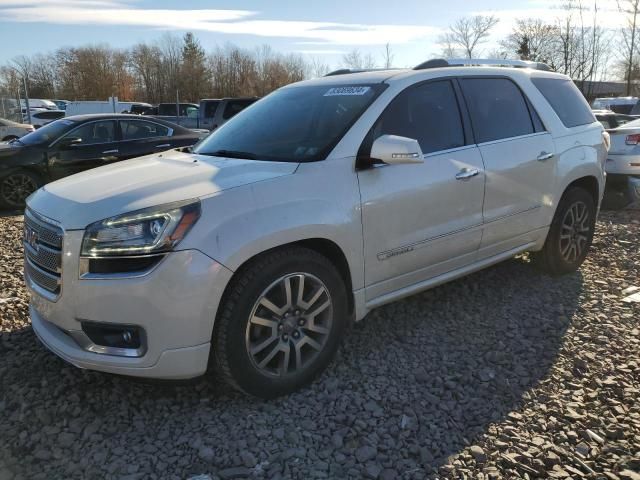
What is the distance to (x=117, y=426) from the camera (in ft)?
9.37

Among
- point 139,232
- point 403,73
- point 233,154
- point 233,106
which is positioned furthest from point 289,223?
point 233,106

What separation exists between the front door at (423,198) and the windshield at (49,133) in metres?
7.57

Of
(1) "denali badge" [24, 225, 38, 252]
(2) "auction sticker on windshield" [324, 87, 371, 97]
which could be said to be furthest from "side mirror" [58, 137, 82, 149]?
(2) "auction sticker on windshield" [324, 87, 371, 97]

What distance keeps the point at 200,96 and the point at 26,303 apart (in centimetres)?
6184

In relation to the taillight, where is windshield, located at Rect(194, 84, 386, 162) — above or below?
above

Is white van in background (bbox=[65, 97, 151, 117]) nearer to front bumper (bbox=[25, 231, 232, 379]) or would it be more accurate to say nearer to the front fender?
the front fender

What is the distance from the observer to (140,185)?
9.75 feet

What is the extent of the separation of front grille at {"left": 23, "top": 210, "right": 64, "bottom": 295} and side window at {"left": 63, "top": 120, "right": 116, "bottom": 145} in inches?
271

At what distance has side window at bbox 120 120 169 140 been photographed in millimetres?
9820

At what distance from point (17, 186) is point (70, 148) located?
1030 millimetres

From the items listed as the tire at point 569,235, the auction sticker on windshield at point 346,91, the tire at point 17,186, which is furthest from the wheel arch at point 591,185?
the tire at point 17,186

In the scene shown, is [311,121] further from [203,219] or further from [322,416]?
[322,416]

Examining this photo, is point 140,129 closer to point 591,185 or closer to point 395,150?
point 591,185

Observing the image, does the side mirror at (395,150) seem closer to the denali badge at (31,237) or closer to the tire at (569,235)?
the denali badge at (31,237)
